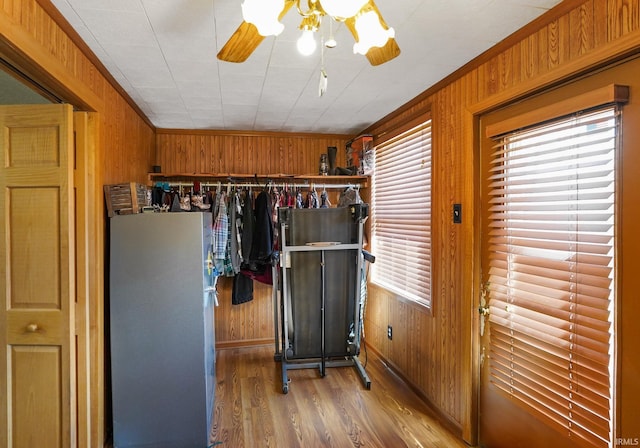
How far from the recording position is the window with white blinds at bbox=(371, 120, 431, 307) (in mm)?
2693

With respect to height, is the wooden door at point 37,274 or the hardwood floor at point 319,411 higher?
the wooden door at point 37,274

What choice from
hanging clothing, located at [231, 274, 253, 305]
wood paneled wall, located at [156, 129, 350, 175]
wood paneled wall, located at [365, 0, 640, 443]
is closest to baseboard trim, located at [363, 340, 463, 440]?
wood paneled wall, located at [365, 0, 640, 443]

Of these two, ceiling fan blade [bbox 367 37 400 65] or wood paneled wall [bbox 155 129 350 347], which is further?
wood paneled wall [bbox 155 129 350 347]

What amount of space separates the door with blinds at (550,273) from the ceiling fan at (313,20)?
0.94 metres

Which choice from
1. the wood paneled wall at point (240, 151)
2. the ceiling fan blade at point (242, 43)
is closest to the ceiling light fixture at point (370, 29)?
the ceiling fan blade at point (242, 43)

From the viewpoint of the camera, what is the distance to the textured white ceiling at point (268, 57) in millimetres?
1552

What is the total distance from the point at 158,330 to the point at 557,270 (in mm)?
2275

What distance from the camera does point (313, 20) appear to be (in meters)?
1.17

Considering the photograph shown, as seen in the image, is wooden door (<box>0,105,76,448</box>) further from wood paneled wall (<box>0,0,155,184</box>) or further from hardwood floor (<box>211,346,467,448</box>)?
hardwood floor (<box>211,346,467,448</box>)

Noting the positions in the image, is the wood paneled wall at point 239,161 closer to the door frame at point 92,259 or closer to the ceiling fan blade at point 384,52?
the door frame at point 92,259

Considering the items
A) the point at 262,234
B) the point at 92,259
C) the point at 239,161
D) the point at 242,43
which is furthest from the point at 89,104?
the point at 239,161

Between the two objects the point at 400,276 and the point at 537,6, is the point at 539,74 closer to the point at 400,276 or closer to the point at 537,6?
the point at 537,6

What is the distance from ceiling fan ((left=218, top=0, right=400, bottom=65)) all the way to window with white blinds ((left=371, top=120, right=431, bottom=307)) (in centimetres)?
156

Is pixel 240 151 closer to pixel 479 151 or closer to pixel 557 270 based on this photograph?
pixel 479 151
